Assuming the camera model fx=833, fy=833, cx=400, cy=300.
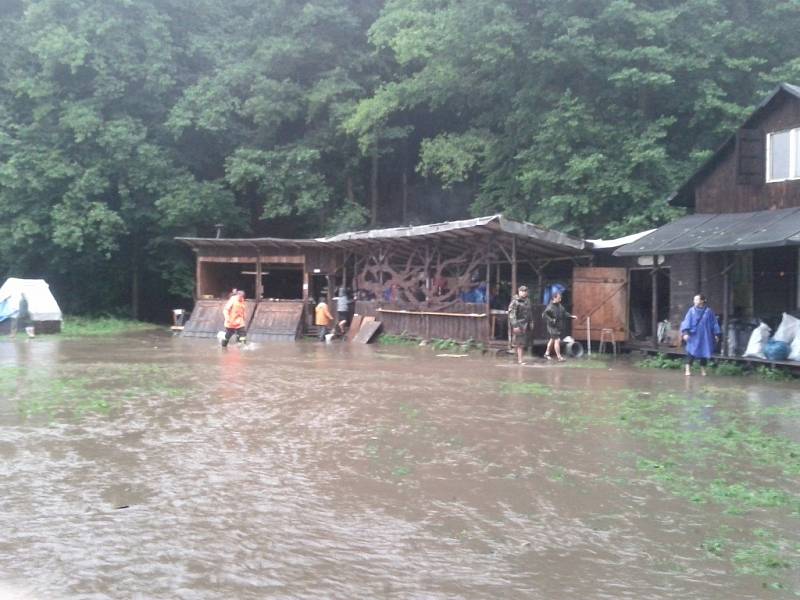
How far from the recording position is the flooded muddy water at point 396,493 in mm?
5199

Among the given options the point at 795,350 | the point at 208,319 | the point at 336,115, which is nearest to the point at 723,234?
the point at 795,350

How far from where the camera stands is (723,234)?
16.9 metres

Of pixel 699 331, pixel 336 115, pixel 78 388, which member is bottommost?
pixel 78 388

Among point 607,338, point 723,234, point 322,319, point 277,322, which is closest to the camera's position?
point 723,234

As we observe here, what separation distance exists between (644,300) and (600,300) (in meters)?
2.08

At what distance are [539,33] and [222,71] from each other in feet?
44.7

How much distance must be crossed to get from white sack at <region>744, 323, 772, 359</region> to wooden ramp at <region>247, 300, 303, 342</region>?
15027 mm

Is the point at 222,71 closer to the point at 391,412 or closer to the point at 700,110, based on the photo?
the point at 700,110

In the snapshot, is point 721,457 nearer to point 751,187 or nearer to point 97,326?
point 751,187

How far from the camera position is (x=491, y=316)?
21.5 m

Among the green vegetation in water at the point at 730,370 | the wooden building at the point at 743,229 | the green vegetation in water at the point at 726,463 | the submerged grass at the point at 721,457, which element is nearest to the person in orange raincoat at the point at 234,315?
the wooden building at the point at 743,229

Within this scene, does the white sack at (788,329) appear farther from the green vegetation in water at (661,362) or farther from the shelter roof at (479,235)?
the shelter roof at (479,235)

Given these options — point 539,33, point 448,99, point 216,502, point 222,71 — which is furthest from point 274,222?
point 216,502

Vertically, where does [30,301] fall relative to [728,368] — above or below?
above
